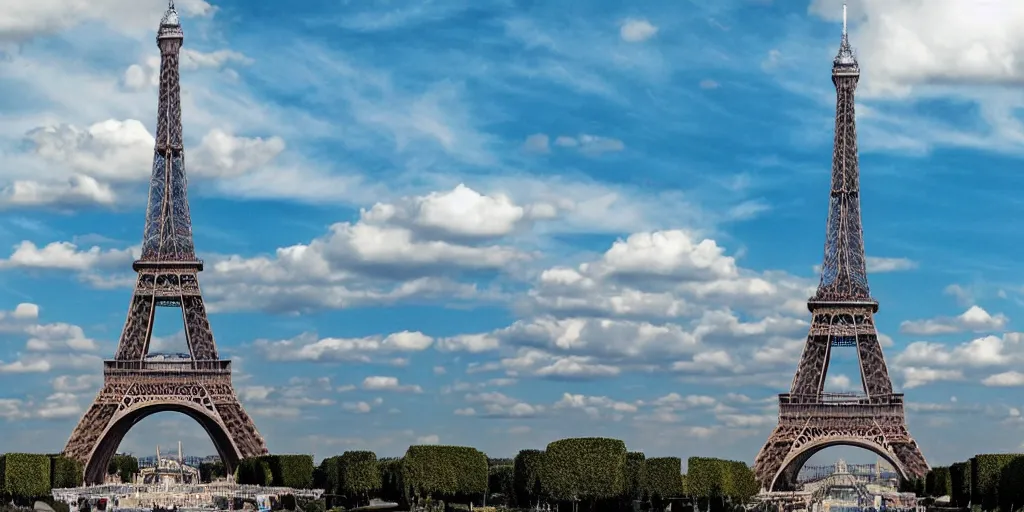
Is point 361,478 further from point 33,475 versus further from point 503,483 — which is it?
point 33,475

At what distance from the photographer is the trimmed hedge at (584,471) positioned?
105438 millimetres

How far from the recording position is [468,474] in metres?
113

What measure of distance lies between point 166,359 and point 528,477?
1076 inches

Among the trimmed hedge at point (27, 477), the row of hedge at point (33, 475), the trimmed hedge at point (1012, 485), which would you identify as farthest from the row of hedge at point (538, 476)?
the trimmed hedge at point (1012, 485)

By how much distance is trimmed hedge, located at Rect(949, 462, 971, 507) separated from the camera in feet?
377

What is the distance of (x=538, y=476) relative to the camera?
351 feet

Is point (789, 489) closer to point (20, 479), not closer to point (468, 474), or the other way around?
point (468, 474)

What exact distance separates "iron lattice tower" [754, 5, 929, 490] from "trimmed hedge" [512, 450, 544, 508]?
17.6 meters

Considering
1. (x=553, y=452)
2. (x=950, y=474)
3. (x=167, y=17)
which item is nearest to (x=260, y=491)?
(x=553, y=452)

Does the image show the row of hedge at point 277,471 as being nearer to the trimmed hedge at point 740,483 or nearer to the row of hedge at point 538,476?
the row of hedge at point 538,476

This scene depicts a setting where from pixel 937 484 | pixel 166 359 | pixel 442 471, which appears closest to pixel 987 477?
pixel 937 484

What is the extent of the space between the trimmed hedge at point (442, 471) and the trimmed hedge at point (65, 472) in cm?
2131

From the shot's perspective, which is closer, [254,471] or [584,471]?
[584,471]

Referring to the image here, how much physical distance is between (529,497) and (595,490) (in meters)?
7.37
